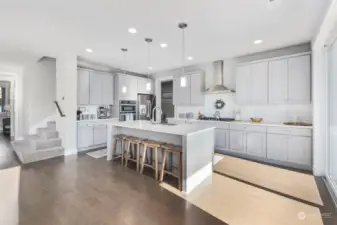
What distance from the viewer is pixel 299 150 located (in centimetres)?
387

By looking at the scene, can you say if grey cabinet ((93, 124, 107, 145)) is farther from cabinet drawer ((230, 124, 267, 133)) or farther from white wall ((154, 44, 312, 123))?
cabinet drawer ((230, 124, 267, 133))

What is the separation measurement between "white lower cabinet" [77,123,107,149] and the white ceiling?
2.22 m

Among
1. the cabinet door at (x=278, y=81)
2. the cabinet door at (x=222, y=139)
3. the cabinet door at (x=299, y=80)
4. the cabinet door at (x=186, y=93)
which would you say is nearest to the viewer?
the cabinet door at (x=299, y=80)

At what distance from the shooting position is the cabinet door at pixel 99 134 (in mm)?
5660

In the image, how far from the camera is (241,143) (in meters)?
4.70

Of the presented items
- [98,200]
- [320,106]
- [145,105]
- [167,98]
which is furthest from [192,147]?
[145,105]

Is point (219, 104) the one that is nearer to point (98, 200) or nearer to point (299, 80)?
point (299, 80)

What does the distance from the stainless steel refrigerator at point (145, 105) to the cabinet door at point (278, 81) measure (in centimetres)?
471

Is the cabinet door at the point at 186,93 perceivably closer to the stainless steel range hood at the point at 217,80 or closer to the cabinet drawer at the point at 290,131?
the stainless steel range hood at the point at 217,80

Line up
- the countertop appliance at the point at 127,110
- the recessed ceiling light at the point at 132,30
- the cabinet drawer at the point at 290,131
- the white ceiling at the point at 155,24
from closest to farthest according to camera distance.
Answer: the white ceiling at the point at 155,24 < the recessed ceiling light at the point at 132,30 < the cabinet drawer at the point at 290,131 < the countertop appliance at the point at 127,110

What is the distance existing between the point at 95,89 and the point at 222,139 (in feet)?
14.4

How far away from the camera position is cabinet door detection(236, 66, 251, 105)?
485 cm

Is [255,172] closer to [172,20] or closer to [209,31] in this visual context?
[209,31]

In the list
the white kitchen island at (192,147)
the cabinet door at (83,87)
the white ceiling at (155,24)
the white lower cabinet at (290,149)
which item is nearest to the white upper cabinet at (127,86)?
the cabinet door at (83,87)
